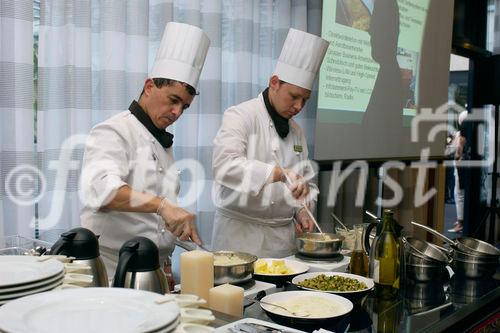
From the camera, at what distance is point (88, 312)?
84 centimetres

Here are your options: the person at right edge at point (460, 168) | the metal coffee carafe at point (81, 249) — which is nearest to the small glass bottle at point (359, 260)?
the metal coffee carafe at point (81, 249)

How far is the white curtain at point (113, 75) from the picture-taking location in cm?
238

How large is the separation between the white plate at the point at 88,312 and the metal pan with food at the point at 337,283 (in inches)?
31.5

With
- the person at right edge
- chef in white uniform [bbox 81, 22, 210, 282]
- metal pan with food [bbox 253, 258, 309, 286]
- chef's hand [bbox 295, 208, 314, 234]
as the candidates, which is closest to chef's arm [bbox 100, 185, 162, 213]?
chef in white uniform [bbox 81, 22, 210, 282]

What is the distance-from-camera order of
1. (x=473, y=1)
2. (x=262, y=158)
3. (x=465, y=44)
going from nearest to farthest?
(x=262, y=158)
(x=465, y=44)
(x=473, y=1)

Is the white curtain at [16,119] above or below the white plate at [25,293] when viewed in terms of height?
above

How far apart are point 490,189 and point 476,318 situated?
4824mm

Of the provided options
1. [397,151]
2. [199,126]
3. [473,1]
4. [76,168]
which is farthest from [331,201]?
[473,1]

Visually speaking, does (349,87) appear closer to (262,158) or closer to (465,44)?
(262,158)

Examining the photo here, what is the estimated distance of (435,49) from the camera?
461 cm

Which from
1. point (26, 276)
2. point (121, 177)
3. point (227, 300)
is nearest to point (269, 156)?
point (121, 177)

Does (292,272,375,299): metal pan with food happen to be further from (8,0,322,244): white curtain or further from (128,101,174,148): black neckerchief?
(8,0,322,244): white curtain

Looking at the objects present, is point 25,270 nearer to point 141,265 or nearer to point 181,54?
point 141,265

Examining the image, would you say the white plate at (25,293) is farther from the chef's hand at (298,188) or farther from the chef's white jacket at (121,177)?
the chef's hand at (298,188)
